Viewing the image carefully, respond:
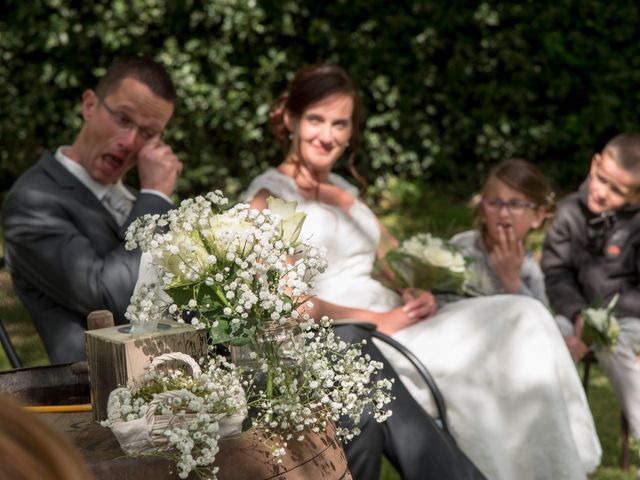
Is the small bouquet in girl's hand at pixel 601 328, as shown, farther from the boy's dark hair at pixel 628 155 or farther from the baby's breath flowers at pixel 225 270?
the baby's breath flowers at pixel 225 270

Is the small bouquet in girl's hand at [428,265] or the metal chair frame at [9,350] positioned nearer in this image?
the metal chair frame at [9,350]

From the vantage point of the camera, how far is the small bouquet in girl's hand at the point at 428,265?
12.3ft

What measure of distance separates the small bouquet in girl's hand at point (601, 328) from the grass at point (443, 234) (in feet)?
1.82

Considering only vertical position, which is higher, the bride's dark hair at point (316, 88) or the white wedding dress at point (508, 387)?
the bride's dark hair at point (316, 88)

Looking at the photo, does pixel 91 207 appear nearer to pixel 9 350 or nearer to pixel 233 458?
pixel 9 350

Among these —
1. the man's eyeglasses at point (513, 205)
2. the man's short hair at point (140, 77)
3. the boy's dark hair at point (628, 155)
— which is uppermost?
the man's short hair at point (140, 77)

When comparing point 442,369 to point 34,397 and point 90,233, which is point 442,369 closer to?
point 90,233

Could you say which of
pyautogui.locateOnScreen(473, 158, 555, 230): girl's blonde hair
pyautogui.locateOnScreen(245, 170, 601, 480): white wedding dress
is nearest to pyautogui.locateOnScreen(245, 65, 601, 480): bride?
pyautogui.locateOnScreen(245, 170, 601, 480): white wedding dress

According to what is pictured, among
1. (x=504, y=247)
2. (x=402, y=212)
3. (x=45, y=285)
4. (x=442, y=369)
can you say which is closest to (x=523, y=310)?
(x=442, y=369)

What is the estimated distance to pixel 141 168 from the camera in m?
3.28

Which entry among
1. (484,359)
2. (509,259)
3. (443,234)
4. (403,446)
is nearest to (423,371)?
(484,359)

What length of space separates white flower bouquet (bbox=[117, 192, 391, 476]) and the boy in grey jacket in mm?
2567

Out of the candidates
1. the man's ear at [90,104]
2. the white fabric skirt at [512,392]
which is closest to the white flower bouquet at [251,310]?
the white fabric skirt at [512,392]

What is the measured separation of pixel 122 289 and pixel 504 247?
189cm
